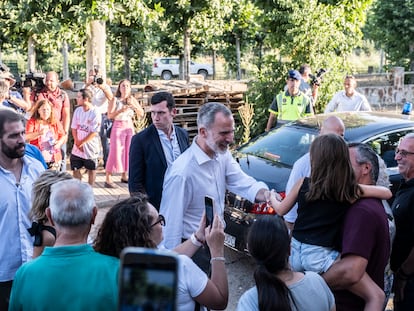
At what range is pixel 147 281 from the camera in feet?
3.98

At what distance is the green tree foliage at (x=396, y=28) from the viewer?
86.1ft

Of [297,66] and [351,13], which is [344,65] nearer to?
[297,66]

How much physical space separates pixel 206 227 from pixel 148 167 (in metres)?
1.53

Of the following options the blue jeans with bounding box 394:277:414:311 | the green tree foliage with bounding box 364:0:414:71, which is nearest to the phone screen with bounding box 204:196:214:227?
the blue jeans with bounding box 394:277:414:311

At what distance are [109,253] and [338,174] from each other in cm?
131

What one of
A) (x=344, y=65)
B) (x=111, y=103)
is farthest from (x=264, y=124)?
(x=111, y=103)

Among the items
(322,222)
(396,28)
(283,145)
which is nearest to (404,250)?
(322,222)

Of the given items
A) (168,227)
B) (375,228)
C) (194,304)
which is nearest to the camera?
(194,304)

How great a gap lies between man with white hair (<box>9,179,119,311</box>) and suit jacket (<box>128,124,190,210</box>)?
1.95 metres

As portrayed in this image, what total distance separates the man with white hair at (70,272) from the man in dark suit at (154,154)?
1946 mm

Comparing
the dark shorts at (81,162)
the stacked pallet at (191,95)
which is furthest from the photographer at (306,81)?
the dark shorts at (81,162)

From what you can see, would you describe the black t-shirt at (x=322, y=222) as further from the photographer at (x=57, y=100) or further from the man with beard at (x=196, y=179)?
the photographer at (x=57, y=100)

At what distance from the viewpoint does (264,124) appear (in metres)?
12.9

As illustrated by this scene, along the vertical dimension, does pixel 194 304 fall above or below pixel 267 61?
below
